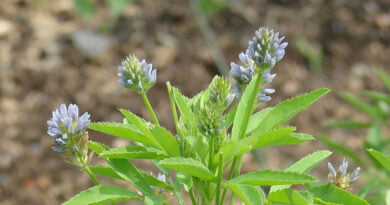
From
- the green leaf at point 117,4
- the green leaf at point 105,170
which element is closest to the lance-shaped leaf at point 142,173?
the green leaf at point 105,170

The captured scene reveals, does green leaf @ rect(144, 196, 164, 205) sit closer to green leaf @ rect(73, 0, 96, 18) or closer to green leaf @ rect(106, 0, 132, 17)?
green leaf @ rect(106, 0, 132, 17)

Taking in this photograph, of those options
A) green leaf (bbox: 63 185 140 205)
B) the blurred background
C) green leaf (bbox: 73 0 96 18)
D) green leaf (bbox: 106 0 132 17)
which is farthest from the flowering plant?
green leaf (bbox: 73 0 96 18)

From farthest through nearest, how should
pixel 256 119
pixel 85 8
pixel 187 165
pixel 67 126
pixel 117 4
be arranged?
pixel 85 8 → pixel 117 4 → pixel 256 119 → pixel 67 126 → pixel 187 165

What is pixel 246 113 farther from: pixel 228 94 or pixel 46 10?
pixel 46 10

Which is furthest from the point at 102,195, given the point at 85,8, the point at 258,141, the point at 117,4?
the point at 85,8

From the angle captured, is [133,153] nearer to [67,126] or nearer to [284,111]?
[67,126]

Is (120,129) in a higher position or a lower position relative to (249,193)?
higher
